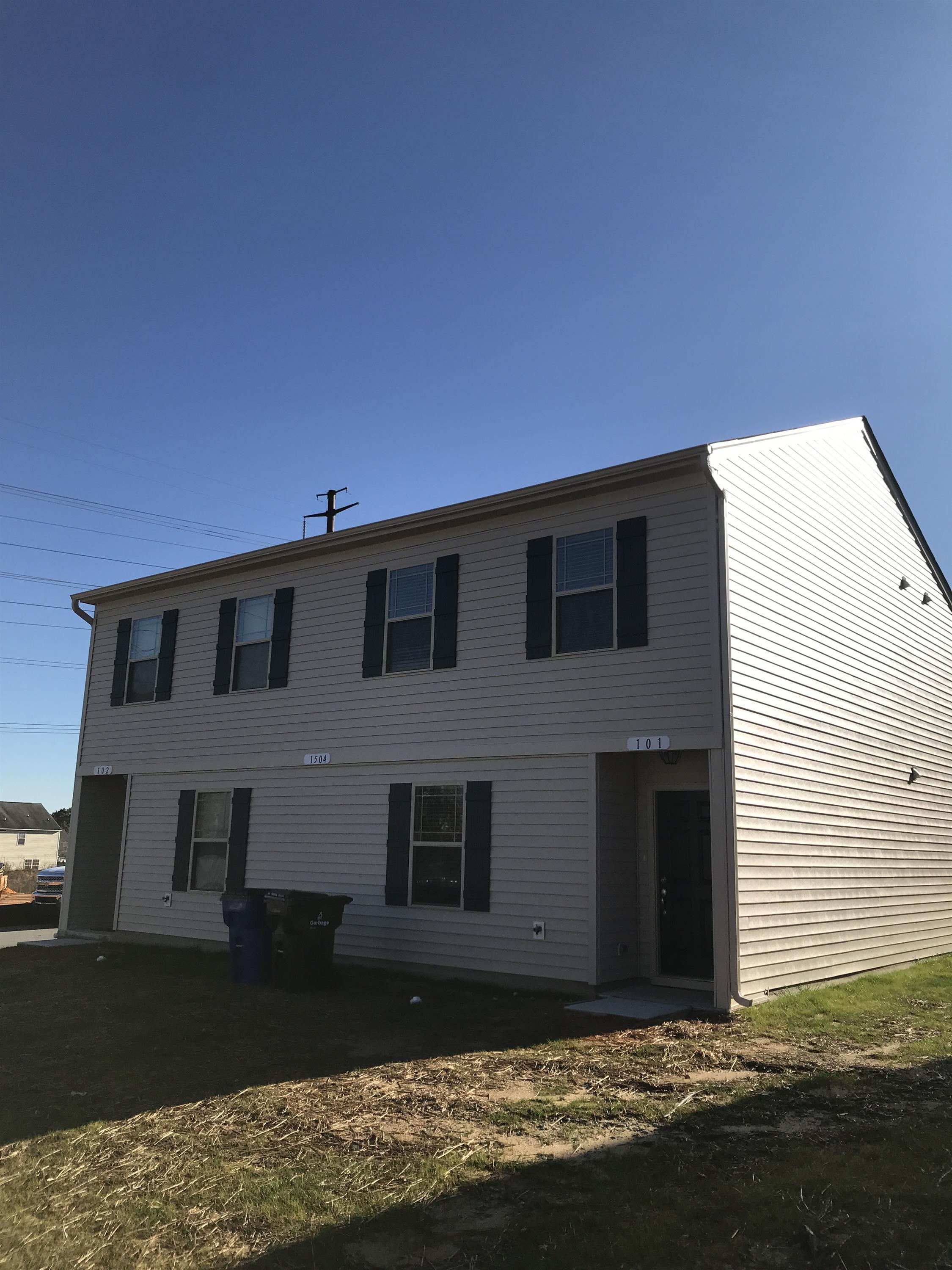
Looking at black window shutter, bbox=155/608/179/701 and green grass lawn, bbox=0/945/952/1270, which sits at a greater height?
black window shutter, bbox=155/608/179/701

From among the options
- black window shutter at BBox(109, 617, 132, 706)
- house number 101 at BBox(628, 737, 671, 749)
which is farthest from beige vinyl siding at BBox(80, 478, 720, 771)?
black window shutter at BBox(109, 617, 132, 706)

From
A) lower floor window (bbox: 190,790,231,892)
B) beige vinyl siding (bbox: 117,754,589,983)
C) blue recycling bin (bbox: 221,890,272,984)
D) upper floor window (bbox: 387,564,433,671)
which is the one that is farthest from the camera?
lower floor window (bbox: 190,790,231,892)

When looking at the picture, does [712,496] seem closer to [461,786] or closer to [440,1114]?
[461,786]

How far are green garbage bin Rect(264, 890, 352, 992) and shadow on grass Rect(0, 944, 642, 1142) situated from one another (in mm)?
267

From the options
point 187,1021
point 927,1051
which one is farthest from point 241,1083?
point 927,1051

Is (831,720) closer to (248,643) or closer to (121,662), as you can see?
(248,643)

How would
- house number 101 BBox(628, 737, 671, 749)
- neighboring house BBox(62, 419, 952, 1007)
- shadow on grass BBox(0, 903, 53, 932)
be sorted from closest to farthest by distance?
1. house number 101 BBox(628, 737, 671, 749)
2. neighboring house BBox(62, 419, 952, 1007)
3. shadow on grass BBox(0, 903, 53, 932)

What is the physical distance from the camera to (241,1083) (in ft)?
22.6

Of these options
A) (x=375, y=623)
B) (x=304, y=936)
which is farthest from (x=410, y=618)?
(x=304, y=936)

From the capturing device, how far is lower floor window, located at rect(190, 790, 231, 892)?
14.4m

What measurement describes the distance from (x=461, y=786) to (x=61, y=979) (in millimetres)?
5430

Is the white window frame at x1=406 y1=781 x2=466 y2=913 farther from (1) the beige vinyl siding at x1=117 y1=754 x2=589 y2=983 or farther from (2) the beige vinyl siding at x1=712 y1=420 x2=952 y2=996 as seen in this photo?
(2) the beige vinyl siding at x1=712 y1=420 x2=952 y2=996

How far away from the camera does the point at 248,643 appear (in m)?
14.7

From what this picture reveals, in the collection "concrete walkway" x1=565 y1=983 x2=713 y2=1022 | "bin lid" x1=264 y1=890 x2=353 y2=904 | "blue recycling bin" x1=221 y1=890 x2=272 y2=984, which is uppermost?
"bin lid" x1=264 y1=890 x2=353 y2=904
